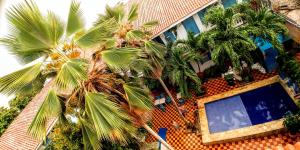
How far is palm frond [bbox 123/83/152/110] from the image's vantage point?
8430 millimetres

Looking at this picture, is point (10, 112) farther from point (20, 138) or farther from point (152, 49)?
point (152, 49)

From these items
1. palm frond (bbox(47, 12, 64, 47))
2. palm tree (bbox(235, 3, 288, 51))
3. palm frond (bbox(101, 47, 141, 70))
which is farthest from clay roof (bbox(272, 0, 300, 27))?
palm frond (bbox(47, 12, 64, 47))

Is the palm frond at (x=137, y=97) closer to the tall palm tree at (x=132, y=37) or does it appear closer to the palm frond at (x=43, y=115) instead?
the tall palm tree at (x=132, y=37)

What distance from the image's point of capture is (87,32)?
7.56m

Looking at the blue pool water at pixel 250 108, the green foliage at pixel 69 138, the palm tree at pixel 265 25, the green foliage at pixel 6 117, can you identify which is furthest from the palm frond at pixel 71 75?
the green foliage at pixel 6 117

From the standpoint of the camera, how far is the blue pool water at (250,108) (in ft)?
39.3

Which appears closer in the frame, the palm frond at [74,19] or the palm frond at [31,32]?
the palm frond at [31,32]

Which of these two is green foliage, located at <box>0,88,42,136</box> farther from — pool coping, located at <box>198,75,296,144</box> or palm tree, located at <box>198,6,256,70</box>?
palm tree, located at <box>198,6,256,70</box>

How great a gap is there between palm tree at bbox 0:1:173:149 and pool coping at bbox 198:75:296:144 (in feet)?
17.3

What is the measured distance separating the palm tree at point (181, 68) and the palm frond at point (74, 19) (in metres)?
6.22

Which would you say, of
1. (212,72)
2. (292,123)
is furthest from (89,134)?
(212,72)

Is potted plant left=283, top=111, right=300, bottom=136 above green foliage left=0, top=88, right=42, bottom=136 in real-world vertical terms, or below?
below

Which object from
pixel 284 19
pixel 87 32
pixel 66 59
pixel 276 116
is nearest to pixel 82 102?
pixel 66 59

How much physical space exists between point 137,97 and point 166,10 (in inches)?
352
